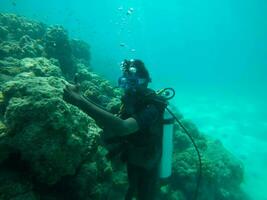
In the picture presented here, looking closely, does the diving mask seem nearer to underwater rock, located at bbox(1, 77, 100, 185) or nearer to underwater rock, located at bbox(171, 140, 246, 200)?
underwater rock, located at bbox(1, 77, 100, 185)

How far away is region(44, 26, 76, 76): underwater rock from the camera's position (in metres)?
13.4

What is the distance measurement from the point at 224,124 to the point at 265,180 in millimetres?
10858

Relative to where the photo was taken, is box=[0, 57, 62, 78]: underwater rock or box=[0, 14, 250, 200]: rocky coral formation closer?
box=[0, 14, 250, 200]: rocky coral formation

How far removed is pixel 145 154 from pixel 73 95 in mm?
1768

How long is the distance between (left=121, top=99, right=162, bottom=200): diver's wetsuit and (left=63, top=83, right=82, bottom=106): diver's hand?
3.30ft

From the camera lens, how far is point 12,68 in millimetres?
8711

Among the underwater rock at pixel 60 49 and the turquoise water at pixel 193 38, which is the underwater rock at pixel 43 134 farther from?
the turquoise water at pixel 193 38

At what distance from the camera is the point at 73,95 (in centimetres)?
337

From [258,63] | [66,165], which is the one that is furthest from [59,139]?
[258,63]

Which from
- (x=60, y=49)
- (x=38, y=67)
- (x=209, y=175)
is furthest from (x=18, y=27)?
(x=209, y=175)

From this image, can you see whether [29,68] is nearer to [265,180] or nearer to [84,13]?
[265,180]

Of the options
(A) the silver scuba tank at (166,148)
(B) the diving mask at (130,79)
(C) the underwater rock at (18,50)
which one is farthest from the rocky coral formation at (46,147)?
(C) the underwater rock at (18,50)

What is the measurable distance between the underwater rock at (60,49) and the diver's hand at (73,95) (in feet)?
33.4

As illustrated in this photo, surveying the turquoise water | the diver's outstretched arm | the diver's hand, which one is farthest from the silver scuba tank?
the turquoise water
